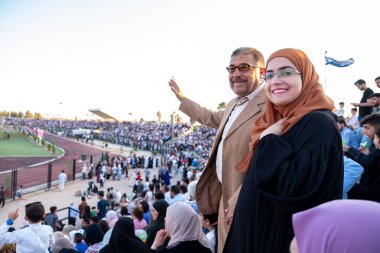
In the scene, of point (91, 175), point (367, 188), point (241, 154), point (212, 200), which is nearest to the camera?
point (241, 154)

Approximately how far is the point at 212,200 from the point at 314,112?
1429mm

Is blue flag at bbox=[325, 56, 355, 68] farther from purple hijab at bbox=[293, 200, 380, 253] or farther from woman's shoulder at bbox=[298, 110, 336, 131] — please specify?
purple hijab at bbox=[293, 200, 380, 253]

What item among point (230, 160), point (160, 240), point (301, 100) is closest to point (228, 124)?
point (230, 160)

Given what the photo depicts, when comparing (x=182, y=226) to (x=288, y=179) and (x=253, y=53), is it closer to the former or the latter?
(x=288, y=179)

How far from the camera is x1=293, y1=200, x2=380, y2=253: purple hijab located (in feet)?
3.01

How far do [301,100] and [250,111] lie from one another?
68 cm

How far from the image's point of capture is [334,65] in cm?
1096

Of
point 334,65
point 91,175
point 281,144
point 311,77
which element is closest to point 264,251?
point 281,144

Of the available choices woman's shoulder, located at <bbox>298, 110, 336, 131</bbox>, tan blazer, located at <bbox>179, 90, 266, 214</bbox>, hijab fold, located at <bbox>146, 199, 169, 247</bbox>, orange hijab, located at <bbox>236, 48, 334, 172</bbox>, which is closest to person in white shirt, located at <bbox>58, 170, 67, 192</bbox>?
hijab fold, located at <bbox>146, 199, 169, 247</bbox>

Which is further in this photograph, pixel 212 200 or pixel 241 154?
pixel 212 200

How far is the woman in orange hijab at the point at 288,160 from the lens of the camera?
145 centimetres

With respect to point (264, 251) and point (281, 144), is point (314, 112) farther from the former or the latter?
point (264, 251)

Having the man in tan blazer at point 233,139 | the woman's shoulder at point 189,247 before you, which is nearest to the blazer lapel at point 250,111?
the man in tan blazer at point 233,139

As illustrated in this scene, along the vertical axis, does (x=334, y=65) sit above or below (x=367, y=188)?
above
